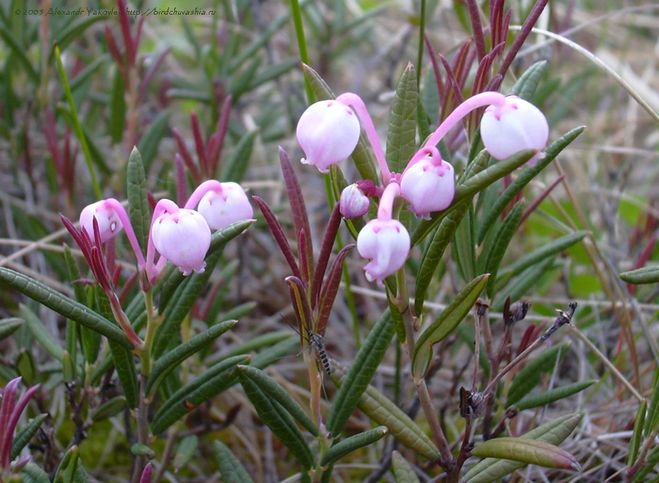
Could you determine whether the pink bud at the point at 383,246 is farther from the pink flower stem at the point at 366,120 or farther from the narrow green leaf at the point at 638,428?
the narrow green leaf at the point at 638,428

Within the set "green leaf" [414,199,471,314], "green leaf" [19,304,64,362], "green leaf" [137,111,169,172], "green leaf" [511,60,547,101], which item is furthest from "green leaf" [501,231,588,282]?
"green leaf" [137,111,169,172]

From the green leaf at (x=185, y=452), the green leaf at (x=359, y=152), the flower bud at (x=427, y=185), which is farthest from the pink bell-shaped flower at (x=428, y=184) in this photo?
the green leaf at (x=185, y=452)

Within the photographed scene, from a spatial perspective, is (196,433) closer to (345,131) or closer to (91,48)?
(345,131)

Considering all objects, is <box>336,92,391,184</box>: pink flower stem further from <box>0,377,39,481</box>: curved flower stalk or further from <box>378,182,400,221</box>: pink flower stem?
<box>0,377,39,481</box>: curved flower stalk

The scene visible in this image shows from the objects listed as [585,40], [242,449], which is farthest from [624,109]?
[242,449]

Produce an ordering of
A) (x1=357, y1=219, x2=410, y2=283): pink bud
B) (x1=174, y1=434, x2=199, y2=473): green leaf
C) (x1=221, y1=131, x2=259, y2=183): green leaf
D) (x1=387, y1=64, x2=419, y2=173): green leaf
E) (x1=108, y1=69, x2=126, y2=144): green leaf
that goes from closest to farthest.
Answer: (x1=357, y1=219, x2=410, y2=283): pink bud < (x1=387, y1=64, x2=419, y2=173): green leaf < (x1=174, y1=434, x2=199, y2=473): green leaf < (x1=221, y1=131, x2=259, y2=183): green leaf < (x1=108, y1=69, x2=126, y2=144): green leaf

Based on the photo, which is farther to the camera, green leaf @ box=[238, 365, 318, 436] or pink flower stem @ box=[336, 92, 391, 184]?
green leaf @ box=[238, 365, 318, 436]
